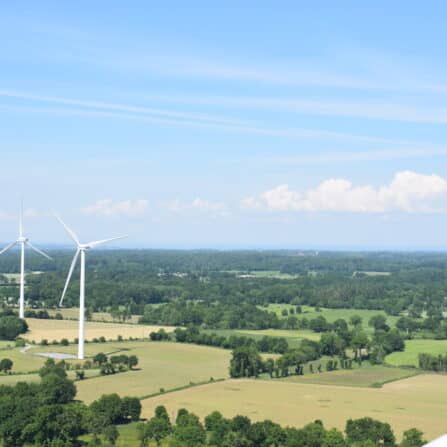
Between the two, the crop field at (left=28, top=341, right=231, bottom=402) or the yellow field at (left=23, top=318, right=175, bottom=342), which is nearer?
the crop field at (left=28, top=341, right=231, bottom=402)

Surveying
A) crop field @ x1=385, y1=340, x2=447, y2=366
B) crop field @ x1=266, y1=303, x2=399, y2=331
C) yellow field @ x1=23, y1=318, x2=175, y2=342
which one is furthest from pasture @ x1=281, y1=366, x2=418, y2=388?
crop field @ x1=266, y1=303, x2=399, y2=331

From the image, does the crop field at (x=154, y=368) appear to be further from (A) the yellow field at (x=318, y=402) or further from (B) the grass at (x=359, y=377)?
(B) the grass at (x=359, y=377)

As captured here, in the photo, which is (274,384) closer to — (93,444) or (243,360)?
(243,360)

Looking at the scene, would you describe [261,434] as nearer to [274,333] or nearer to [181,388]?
[181,388]

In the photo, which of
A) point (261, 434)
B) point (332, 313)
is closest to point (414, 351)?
point (332, 313)

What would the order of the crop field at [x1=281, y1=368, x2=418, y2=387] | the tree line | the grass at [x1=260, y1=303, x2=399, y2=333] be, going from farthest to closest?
the grass at [x1=260, y1=303, x2=399, y2=333], the crop field at [x1=281, y1=368, x2=418, y2=387], the tree line

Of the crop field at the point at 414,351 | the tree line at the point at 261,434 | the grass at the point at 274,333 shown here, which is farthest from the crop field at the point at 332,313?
the tree line at the point at 261,434

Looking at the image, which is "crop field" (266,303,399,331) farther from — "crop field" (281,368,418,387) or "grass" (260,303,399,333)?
"crop field" (281,368,418,387)
